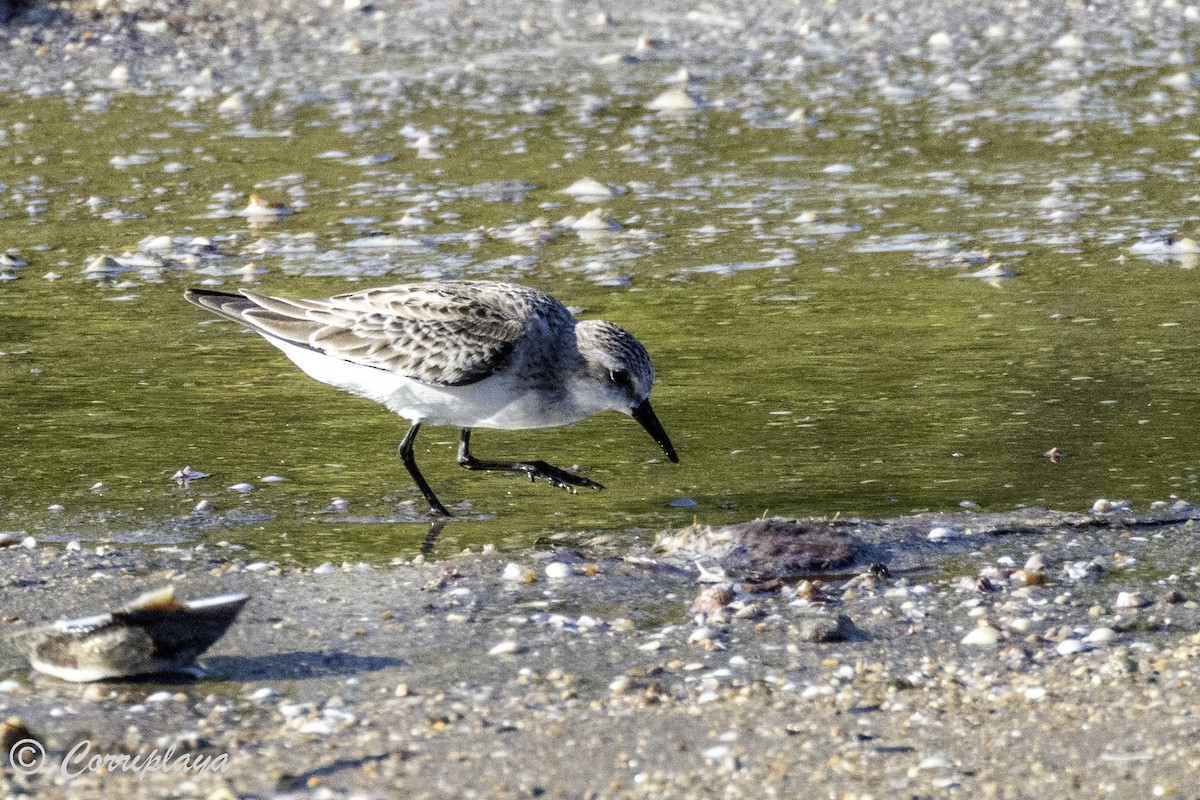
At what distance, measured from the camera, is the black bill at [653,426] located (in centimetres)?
662

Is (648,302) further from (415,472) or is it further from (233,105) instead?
(233,105)

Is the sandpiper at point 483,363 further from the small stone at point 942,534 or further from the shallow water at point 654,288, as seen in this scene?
the small stone at point 942,534

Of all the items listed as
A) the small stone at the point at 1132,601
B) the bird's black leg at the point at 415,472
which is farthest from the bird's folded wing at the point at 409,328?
the small stone at the point at 1132,601

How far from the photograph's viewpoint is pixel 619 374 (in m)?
6.55

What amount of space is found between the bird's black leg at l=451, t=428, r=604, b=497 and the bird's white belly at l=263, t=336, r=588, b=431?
144mm

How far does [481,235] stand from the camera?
34.1 feet

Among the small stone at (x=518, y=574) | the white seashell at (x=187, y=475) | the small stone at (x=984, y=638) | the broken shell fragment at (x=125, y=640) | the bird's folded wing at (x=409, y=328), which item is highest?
the broken shell fragment at (x=125, y=640)

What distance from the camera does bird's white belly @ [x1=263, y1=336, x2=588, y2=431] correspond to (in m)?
6.60

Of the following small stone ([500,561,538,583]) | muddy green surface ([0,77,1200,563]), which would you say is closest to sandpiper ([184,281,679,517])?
muddy green surface ([0,77,1200,563])

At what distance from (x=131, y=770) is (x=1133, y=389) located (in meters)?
4.68

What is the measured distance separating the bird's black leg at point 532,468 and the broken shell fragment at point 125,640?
196cm

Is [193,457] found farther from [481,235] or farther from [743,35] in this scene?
[743,35]

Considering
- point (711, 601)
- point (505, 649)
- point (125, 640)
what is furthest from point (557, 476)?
point (125, 640)

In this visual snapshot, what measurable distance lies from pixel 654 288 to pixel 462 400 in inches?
114
